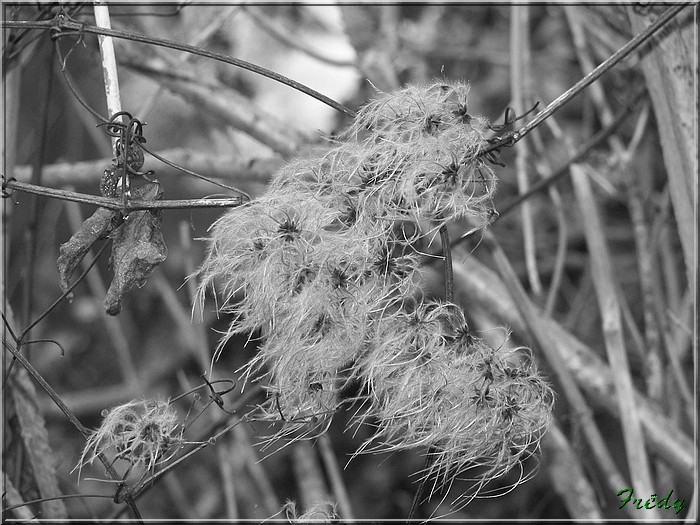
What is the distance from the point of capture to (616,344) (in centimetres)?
107

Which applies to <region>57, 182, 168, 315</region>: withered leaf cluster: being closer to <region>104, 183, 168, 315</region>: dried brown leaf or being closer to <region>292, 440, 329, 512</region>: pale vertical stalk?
<region>104, 183, 168, 315</region>: dried brown leaf

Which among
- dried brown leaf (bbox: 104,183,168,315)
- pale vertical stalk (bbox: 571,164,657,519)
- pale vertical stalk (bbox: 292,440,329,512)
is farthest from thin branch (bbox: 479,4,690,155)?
pale vertical stalk (bbox: 292,440,329,512)

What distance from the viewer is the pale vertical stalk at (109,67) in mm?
621

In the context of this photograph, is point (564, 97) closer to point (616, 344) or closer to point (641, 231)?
point (616, 344)

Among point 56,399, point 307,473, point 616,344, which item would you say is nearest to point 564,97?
point 56,399

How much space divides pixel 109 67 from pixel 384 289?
319 millimetres

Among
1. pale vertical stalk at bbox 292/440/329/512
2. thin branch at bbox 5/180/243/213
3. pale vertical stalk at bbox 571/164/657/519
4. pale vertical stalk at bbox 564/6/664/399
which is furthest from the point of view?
pale vertical stalk at bbox 292/440/329/512

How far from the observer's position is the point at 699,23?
3.04ft

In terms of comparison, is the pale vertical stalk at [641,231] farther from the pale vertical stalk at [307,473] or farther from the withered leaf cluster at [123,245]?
the withered leaf cluster at [123,245]

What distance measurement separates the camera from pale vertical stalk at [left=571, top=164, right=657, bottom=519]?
38.4 inches

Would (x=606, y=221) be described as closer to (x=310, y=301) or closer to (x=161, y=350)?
(x=161, y=350)

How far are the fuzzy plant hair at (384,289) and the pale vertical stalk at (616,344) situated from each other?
49 centimetres

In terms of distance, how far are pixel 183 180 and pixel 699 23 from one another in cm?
114

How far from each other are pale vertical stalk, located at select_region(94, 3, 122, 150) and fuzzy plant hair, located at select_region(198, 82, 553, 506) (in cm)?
16
